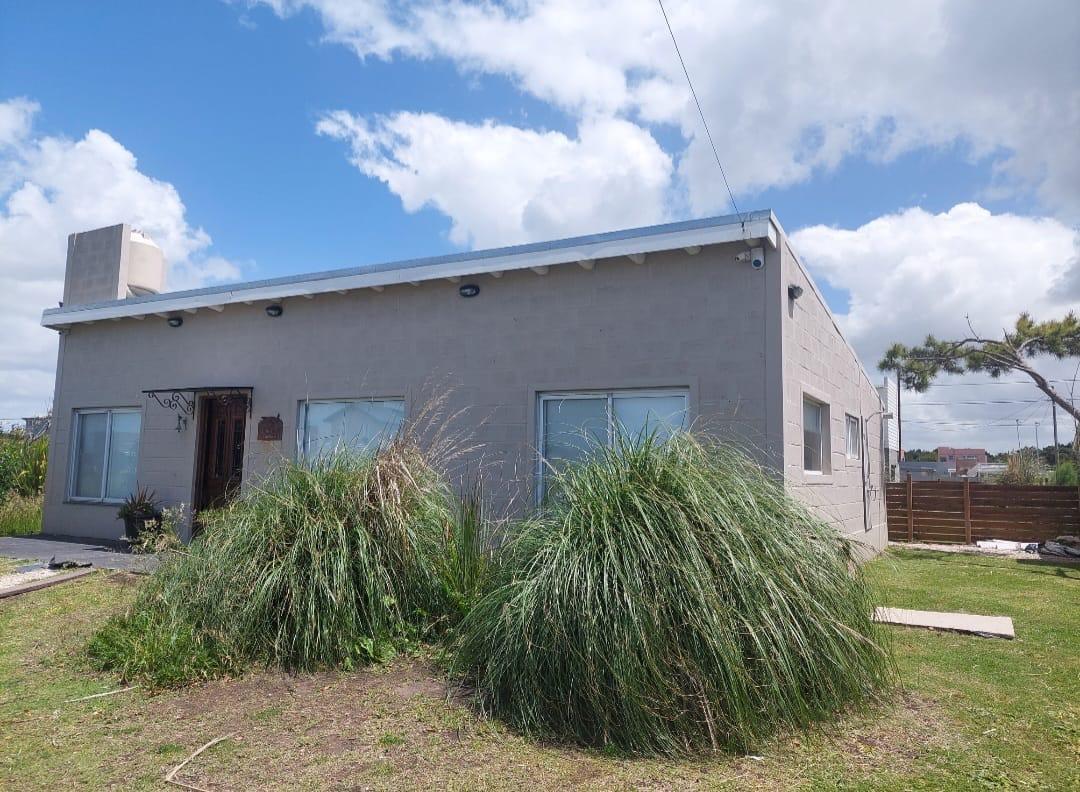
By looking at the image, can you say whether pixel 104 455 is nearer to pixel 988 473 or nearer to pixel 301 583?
pixel 301 583

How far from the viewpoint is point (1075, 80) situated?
8.78 m

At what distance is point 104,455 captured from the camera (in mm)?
10938

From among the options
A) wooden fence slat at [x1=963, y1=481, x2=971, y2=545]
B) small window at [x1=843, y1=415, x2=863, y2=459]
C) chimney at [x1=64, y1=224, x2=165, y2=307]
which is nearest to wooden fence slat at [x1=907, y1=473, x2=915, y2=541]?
wooden fence slat at [x1=963, y1=481, x2=971, y2=545]

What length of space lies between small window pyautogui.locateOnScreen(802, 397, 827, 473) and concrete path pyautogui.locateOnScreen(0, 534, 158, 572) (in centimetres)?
733

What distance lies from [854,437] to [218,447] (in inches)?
373

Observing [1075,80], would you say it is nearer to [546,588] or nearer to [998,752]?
[998,752]

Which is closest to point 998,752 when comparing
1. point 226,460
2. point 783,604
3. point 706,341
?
point 783,604

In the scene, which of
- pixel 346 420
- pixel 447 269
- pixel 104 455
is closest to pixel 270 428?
pixel 346 420

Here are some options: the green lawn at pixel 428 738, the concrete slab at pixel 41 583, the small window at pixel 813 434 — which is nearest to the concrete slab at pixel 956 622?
the green lawn at pixel 428 738

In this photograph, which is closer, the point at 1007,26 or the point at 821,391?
the point at 1007,26

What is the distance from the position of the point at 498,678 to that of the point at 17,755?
7.62ft

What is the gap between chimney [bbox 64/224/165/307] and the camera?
11.6 m

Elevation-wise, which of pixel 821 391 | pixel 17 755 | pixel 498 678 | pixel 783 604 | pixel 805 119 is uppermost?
pixel 805 119

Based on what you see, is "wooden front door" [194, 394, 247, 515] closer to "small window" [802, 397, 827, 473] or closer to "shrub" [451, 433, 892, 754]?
"shrub" [451, 433, 892, 754]
